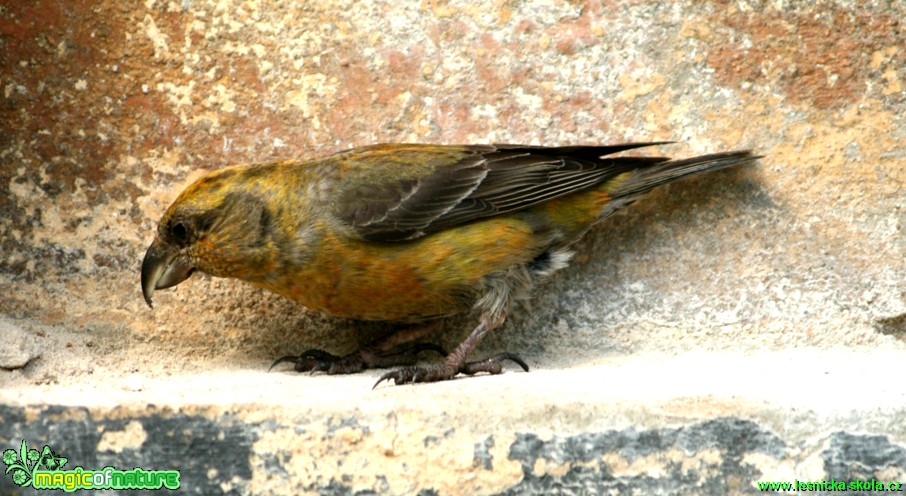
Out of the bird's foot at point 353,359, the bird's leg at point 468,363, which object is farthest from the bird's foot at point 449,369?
the bird's foot at point 353,359

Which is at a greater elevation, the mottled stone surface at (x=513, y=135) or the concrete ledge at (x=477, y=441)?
the mottled stone surface at (x=513, y=135)

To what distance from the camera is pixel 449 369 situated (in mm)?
4176

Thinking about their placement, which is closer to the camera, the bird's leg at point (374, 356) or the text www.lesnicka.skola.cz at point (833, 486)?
the text www.lesnicka.skola.cz at point (833, 486)

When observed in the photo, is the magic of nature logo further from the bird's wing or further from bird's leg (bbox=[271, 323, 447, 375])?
the bird's wing

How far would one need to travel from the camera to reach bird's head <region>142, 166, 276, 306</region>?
411cm

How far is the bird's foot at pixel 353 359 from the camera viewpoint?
14.3 ft

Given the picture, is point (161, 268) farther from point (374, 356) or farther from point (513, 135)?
point (513, 135)

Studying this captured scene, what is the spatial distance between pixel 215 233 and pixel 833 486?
2524 millimetres

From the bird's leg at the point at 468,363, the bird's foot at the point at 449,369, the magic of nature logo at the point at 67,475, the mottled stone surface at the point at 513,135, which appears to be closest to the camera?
the magic of nature logo at the point at 67,475

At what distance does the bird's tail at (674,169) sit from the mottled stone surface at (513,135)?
0.11m

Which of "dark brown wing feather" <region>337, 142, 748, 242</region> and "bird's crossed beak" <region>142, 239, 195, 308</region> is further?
"dark brown wing feather" <region>337, 142, 748, 242</region>

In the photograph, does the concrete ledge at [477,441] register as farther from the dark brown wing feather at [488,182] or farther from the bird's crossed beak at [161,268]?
the dark brown wing feather at [488,182]

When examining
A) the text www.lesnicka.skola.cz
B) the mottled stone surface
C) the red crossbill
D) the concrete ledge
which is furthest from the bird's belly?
the text www.lesnicka.skola.cz

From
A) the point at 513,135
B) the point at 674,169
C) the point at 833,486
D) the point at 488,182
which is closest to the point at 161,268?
the point at 488,182
